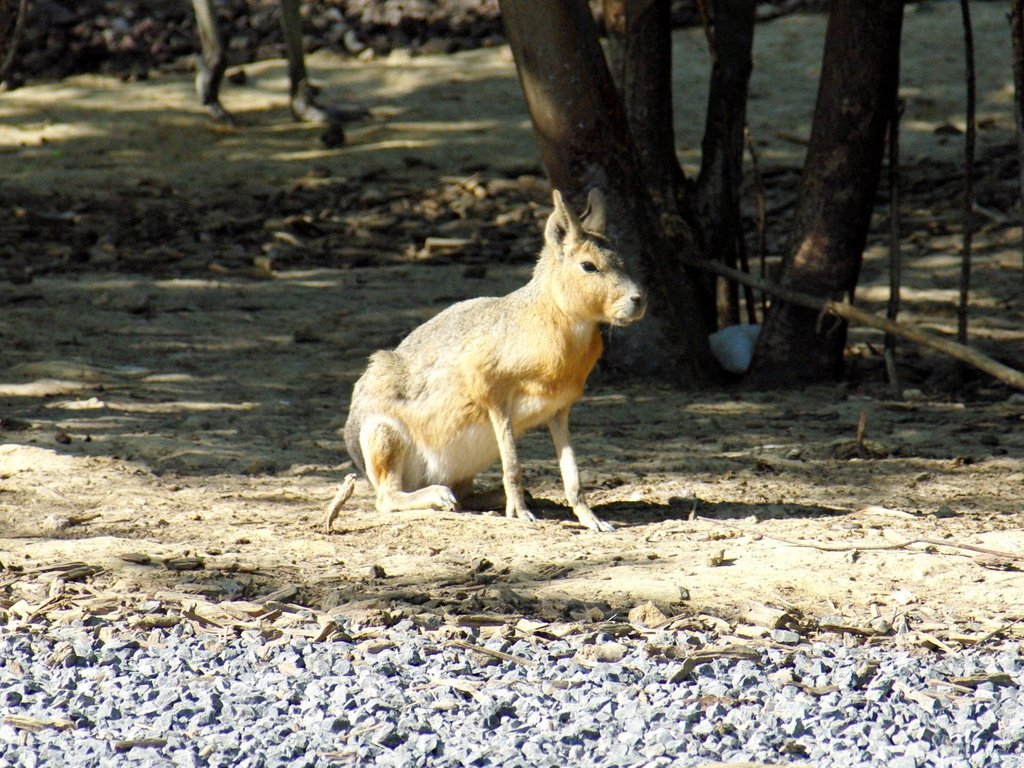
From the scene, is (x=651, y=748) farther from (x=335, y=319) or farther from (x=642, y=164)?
(x=335, y=319)

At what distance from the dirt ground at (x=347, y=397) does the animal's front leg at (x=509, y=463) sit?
13 cm

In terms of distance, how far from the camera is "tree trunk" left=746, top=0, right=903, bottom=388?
7051 mm

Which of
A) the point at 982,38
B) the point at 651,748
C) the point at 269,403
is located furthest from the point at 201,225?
the point at 982,38

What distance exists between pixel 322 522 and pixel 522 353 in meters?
1.12

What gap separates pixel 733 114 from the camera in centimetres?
814

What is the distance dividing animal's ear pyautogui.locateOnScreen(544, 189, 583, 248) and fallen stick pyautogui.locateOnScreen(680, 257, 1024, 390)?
2312 mm

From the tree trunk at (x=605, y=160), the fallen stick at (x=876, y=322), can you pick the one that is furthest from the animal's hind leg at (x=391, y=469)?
the fallen stick at (x=876, y=322)

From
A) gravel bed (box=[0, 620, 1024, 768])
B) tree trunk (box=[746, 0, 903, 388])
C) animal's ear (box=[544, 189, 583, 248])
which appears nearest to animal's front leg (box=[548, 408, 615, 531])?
animal's ear (box=[544, 189, 583, 248])

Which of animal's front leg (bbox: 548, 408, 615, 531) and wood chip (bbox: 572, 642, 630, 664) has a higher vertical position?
wood chip (bbox: 572, 642, 630, 664)

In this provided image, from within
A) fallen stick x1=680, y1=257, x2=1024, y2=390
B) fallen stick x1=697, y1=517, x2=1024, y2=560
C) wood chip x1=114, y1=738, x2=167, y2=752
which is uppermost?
wood chip x1=114, y1=738, x2=167, y2=752

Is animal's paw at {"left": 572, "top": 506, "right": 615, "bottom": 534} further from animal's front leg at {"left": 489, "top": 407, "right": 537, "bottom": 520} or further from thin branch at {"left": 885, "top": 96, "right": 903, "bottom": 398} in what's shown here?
thin branch at {"left": 885, "top": 96, "right": 903, "bottom": 398}

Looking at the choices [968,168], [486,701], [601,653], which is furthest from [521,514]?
[968,168]

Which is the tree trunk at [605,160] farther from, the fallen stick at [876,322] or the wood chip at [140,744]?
the wood chip at [140,744]

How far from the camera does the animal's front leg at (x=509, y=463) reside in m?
5.21
